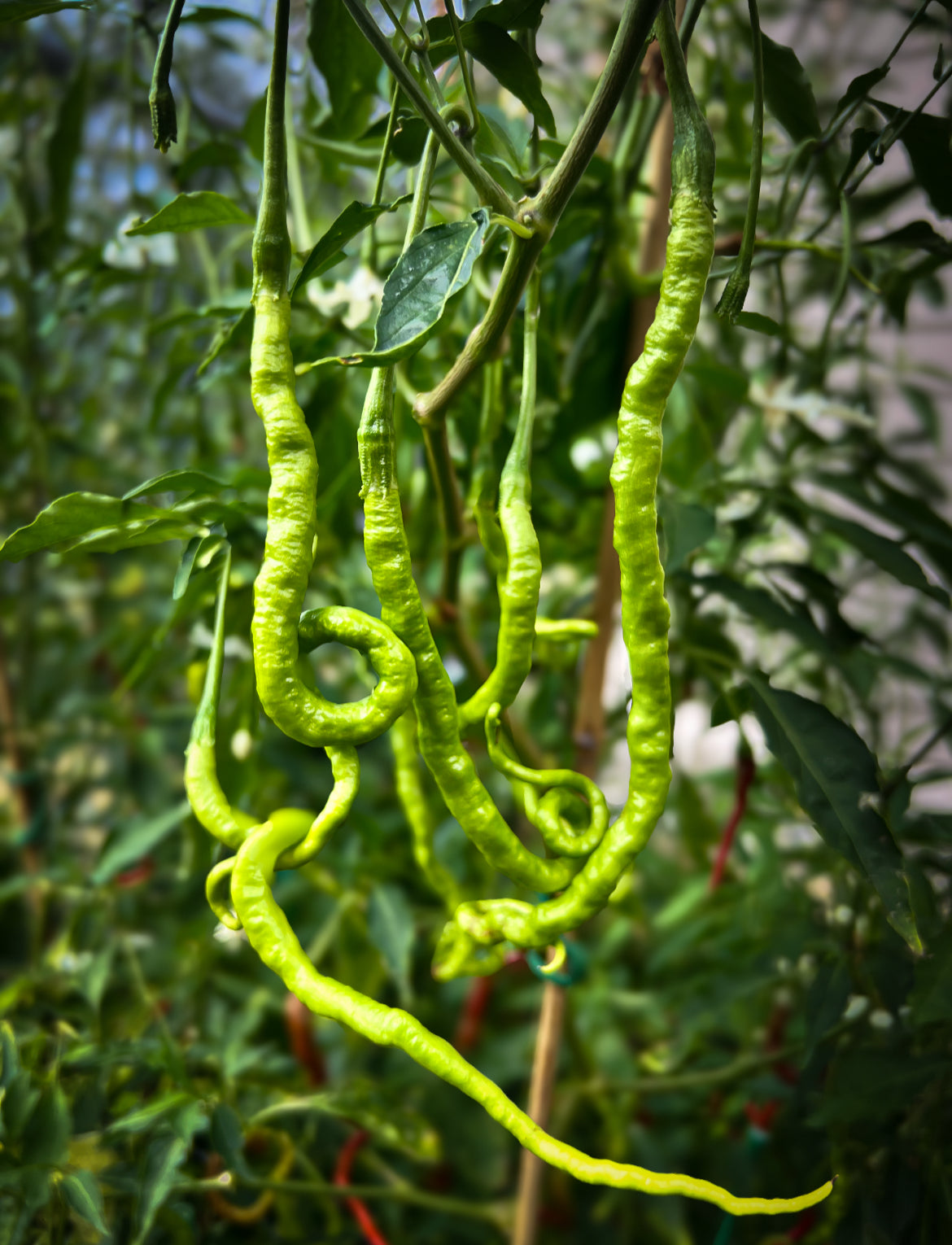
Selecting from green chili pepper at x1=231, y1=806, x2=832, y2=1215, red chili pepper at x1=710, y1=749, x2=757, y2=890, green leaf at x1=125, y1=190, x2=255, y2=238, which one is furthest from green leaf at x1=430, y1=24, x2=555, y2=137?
red chili pepper at x1=710, y1=749, x2=757, y2=890

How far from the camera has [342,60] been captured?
41 cm

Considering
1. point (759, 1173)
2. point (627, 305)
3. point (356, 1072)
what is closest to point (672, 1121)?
point (759, 1173)

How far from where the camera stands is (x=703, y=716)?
1.39 m

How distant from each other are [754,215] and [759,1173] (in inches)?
30.6

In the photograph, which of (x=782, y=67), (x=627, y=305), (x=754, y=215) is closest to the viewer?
(x=754, y=215)

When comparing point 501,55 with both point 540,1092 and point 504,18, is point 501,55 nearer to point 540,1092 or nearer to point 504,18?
point 504,18

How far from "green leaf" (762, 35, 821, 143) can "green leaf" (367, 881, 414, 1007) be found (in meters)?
0.54

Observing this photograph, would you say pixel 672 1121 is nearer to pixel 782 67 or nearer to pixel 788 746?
pixel 788 746

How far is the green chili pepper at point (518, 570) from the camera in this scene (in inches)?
12.9

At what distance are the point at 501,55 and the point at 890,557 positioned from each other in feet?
1.03

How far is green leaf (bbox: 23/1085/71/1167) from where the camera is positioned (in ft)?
1.44

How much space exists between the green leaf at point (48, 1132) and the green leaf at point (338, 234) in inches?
16.9

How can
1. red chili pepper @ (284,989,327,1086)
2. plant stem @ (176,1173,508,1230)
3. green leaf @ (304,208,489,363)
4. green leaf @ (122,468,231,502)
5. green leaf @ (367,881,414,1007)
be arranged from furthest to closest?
red chili pepper @ (284,989,327,1086) < green leaf @ (367,881,414,1007) < plant stem @ (176,1173,508,1230) < green leaf @ (122,468,231,502) < green leaf @ (304,208,489,363)

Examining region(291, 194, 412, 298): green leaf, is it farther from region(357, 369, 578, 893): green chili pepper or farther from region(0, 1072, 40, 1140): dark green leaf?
region(0, 1072, 40, 1140): dark green leaf
